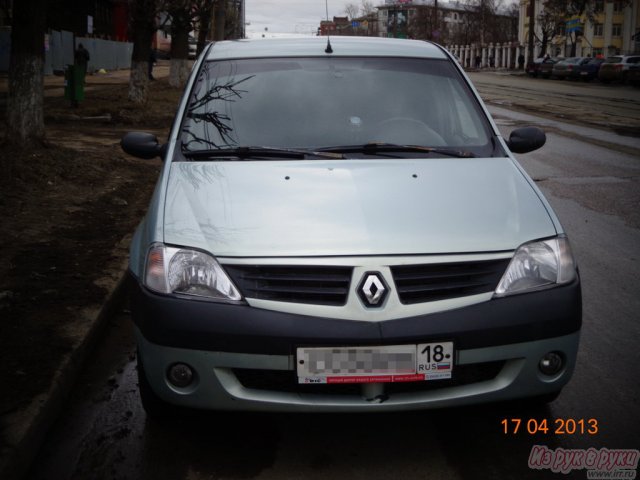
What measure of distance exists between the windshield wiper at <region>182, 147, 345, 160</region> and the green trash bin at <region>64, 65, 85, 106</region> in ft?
54.2

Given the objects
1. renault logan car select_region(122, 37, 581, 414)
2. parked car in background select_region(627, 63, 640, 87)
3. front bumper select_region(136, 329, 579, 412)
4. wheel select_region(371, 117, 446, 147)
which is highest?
parked car in background select_region(627, 63, 640, 87)

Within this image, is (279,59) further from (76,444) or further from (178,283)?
(76,444)

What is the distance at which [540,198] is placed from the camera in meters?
3.64

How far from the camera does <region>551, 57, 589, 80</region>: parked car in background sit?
176 ft

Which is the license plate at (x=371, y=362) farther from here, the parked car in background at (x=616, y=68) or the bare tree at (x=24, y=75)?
the parked car in background at (x=616, y=68)

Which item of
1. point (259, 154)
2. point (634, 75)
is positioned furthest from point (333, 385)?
point (634, 75)

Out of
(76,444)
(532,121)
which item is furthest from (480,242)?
(532,121)

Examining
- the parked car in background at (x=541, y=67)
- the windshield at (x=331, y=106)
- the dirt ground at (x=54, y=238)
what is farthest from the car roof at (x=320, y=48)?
the parked car in background at (x=541, y=67)

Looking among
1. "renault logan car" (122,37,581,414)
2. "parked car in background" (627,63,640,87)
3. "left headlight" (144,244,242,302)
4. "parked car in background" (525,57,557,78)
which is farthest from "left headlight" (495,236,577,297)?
"parked car in background" (525,57,557,78)

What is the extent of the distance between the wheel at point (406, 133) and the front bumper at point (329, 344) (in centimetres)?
134

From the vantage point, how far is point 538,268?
10.6 feet

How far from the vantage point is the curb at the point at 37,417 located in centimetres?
307

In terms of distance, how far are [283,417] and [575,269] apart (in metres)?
1.39

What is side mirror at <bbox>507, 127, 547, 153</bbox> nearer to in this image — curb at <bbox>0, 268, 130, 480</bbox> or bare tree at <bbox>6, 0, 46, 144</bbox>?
curb at <bbox>0, 268, 130, 480</bbox>
